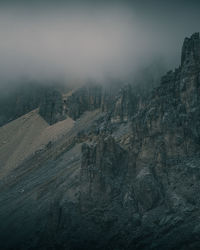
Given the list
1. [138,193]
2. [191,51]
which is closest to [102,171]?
[138,193]

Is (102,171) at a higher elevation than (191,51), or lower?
lower

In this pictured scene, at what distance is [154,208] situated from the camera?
12412 centimetres

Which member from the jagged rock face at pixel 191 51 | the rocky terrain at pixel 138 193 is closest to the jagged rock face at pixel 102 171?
the rocky terrain at pixel 138 193

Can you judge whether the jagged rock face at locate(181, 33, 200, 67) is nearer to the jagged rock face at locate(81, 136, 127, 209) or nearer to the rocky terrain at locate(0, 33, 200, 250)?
the rocky terrain at locate(0, 33, 200, 250)

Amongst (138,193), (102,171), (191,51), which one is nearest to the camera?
(138,193)

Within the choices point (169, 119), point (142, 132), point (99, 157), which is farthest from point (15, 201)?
point (169, 119)

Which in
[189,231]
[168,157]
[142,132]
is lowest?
[189,231]

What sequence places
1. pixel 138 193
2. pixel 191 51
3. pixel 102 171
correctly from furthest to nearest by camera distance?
pixel 191 51
pixel 102 171
pixel 138 193

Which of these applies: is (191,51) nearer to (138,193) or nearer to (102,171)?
(102,171)

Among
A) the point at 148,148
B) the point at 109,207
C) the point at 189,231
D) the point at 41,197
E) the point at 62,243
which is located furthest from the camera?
the point at 41,197

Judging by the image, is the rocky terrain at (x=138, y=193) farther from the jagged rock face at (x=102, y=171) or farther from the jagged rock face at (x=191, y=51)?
the jagged rock face at (x=102, y=171)

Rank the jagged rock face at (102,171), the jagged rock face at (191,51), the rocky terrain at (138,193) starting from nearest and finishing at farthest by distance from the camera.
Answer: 1. the rocky terrain at (138,193)
2. the jagged rock face at (102,171)
3. the jagged rock face at (191,51)

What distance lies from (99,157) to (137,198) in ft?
88.6

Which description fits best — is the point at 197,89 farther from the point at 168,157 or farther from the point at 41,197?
the point at 41,197
